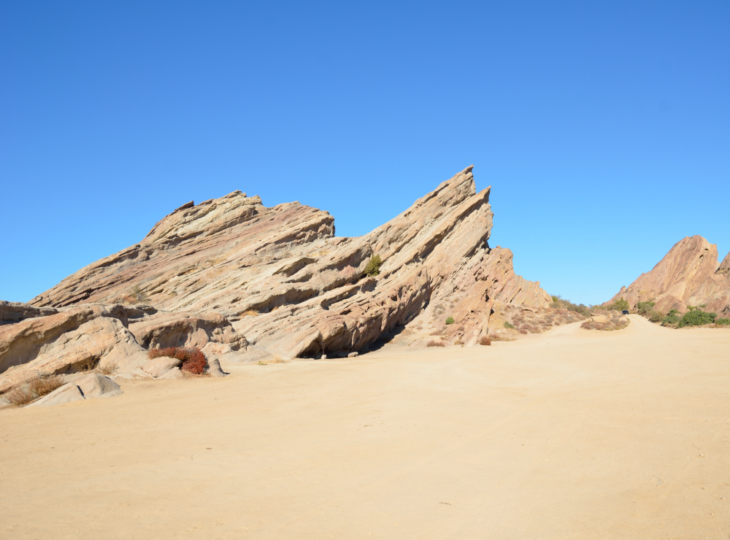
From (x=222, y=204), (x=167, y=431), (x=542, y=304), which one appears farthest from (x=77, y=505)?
(x=542, y=304)

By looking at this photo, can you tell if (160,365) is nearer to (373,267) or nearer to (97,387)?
(97,387)

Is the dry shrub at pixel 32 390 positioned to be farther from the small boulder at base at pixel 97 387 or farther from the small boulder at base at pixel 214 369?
the small boulder at base at pixel 214 369

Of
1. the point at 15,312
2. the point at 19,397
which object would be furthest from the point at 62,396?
the point at 15,312

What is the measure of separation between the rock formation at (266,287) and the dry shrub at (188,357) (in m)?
0.41

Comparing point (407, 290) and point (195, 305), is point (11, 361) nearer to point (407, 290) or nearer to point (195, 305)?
point (195, 305)

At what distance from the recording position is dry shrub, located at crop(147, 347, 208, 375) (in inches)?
506

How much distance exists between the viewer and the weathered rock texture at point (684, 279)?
196 feet

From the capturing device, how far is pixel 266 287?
24984 millimetres

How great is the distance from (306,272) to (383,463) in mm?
21834

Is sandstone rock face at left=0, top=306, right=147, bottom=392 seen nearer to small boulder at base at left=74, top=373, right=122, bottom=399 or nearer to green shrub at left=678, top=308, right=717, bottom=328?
small boulder at base at left=74, top=373, right=122, bottom=399

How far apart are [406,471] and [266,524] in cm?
183

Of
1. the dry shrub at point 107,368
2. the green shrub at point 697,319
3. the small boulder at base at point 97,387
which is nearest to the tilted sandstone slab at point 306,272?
the dry shrub at point 107,368

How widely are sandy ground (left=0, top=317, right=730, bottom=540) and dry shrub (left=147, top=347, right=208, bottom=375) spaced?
Answer: 215 cm

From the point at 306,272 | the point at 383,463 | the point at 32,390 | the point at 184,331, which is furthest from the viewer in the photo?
the point at 306,272
